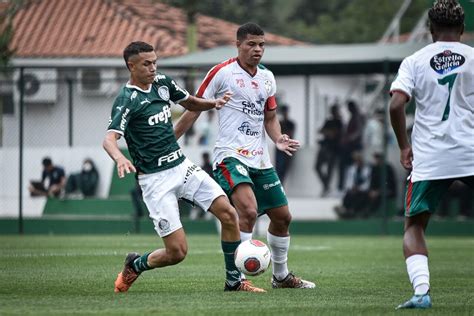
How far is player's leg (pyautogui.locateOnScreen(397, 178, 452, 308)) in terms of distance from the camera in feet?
28.0

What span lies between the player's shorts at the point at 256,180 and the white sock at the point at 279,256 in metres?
0.32

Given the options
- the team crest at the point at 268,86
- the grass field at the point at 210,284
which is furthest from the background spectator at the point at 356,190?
the team crest at the point at 268,86

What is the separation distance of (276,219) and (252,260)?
3.52ft

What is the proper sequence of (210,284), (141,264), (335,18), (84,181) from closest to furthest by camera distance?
1. (141,264)
2. (210,284)
3. (84,181)
4. (335,18)

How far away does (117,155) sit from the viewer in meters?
9.21

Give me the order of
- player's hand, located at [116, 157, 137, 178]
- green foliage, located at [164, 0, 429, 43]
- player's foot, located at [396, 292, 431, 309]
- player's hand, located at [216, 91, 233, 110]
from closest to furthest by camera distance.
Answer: player's foot, located at [396, 292, 431, 309]
player's hand, located at [116, 157, 137, 178]
player's hand, located at [216, 91, 233, 110]
green foliage, located at [164, 0, 429, 43]

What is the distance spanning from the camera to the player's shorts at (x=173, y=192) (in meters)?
9.96

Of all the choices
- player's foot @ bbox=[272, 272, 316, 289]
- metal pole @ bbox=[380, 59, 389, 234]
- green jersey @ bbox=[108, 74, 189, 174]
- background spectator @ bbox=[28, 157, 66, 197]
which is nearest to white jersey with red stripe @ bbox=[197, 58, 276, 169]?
green jersey @ bbox=[108, 74, 189, 174]

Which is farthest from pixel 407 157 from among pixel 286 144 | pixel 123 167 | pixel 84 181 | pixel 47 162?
pixel 47 162

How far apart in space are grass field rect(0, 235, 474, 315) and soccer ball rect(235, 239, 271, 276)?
0.24 metres

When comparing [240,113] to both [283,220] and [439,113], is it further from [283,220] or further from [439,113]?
[439,113]

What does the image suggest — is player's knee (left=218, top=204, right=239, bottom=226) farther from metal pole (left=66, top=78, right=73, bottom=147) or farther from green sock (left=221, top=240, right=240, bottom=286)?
metal pole (left=66, top=78, right=73, bottom=147)

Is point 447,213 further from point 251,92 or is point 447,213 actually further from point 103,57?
point 103,57

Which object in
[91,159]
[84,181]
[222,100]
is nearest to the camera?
[222,100]
